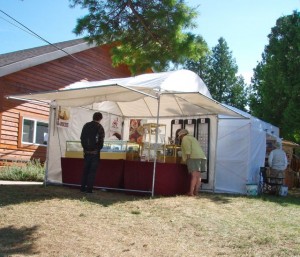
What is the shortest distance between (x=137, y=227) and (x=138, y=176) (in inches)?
143

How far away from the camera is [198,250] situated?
19.2ft

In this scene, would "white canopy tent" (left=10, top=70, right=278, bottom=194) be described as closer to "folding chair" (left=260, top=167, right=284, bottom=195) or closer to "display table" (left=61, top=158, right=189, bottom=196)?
"folding chair" (left=260, top=167, right=284, bottom=195)

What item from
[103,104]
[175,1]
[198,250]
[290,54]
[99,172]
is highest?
[290,54]

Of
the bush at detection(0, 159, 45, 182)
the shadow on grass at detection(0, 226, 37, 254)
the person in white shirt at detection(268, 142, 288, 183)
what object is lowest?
the shadow on grass at detection(0, 226, 37, 254)

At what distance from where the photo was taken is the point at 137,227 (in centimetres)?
680

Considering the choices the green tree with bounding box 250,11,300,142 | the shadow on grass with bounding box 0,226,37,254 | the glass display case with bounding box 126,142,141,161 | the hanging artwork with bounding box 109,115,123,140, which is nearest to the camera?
the shadow on grass with bounding box 0,226,37,254

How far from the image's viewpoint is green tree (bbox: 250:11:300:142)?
17.5m

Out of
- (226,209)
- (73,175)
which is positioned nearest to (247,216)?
(226,209)

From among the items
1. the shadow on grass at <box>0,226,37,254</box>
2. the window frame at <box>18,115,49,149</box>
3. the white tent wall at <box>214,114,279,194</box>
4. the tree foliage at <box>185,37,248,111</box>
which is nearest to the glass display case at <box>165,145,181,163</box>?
the white tent wall at <box>214,114,279,194</box>

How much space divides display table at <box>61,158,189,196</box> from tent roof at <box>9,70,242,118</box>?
4.98ft

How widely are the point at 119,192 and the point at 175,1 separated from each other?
482 centimetres

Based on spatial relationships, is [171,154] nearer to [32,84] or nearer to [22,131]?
[22,131]

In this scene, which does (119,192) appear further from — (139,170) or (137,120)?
(137,120)

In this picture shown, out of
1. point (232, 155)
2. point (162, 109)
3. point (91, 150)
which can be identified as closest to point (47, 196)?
point (91, 150)
